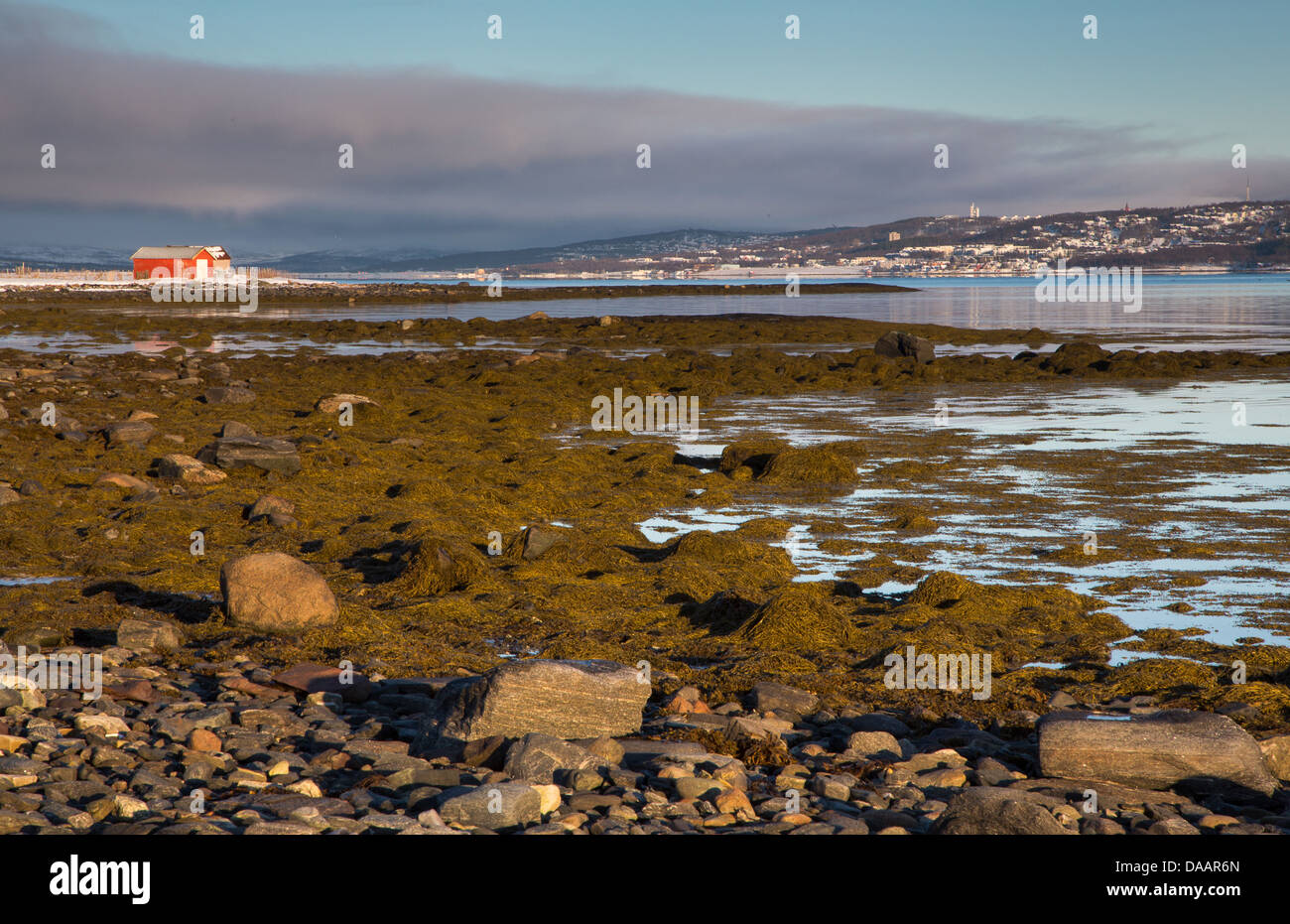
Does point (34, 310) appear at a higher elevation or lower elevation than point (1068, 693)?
higher

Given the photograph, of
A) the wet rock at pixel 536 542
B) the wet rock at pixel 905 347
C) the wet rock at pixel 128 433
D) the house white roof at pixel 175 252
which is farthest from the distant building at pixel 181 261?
the wet rock at pixel 536 542

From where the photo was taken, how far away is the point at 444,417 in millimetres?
23641

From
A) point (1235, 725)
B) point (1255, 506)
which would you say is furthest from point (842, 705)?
point (1255, 506)

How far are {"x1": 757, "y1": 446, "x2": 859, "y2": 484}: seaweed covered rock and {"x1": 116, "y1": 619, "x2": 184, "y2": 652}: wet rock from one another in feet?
29.3

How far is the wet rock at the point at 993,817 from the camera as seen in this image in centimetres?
533

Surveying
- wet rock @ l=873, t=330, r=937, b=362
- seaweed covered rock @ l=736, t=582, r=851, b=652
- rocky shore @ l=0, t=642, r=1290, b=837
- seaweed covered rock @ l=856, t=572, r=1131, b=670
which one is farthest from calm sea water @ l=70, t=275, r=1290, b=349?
rocky shore @ l=0, t=642, r=1290, b=837

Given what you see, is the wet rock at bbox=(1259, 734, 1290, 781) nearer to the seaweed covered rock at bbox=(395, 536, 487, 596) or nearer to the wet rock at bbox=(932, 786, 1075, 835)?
the wet rock at bbox=(932, 786, 1075, 835)

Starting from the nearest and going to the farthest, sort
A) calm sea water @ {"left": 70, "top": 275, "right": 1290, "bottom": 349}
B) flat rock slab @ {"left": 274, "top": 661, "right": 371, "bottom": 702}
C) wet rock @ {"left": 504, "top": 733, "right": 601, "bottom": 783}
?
1. wet rock @ {"left": 504, "top": 733, "right": 601, "bottom": 783}
2. flat rock slab @ {"left": 274, "top": 661, "right": 371, "bottom": 702}
3. calm sea water @ {"left": 70, "top": 275, "right": 1290, "bottom": 349}

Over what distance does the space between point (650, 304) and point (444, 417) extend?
66.1 m

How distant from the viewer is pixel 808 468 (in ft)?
54.0

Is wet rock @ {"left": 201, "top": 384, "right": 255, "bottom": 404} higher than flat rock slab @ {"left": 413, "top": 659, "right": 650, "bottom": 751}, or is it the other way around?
wet rock @ {"left": 201, "top": 384, "right": 255, "bottom": 404}

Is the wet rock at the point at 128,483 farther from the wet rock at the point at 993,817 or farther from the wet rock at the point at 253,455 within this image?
the wet rock at the point at 993,817

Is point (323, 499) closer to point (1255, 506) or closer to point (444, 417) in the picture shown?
point (444, 417)

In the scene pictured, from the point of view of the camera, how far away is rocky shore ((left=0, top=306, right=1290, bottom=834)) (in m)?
5.97
